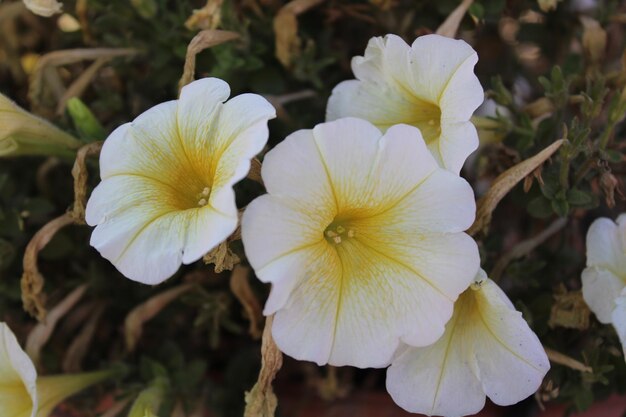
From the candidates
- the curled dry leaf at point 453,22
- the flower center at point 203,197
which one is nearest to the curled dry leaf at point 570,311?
the curled dry leaf at point 453,22

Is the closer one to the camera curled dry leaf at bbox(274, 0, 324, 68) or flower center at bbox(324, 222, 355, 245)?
flower center at bbox(324, 222, 355, 245)

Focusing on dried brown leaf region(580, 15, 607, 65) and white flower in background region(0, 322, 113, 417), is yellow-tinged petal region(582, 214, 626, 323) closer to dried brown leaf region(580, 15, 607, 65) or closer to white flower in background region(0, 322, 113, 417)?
dried brown leaf region(580, 15, 607, 65)

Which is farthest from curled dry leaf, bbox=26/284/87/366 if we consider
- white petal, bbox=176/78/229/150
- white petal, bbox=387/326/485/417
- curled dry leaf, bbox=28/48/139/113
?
white petal, bbox=387/326/485/417

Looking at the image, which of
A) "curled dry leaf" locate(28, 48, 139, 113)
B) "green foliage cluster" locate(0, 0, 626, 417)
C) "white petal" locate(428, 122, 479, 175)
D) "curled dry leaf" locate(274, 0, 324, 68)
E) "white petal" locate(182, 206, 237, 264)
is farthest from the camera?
"curled dry leaf" locate(28, 48, 139, 113)

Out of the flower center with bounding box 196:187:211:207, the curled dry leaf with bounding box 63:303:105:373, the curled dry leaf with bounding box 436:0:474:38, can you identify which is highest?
the curled dry leaf with bounding box 436:0:474:38

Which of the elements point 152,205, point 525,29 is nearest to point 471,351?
point 152,205

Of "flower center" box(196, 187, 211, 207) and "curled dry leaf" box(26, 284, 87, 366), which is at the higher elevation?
"flower center" box(196, 187, 211, 207)

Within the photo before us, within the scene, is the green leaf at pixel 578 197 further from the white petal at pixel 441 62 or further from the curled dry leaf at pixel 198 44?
the curled dry leaf at pixel 198 44
